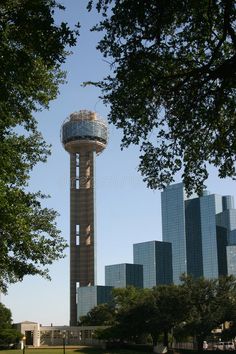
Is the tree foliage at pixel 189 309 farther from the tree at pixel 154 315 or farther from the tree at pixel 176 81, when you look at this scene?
the tree at pixel 176 81

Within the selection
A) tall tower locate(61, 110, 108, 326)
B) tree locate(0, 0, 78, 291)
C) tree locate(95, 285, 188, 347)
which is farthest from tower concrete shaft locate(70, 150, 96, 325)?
tree locate(0, 0, 78, 291)

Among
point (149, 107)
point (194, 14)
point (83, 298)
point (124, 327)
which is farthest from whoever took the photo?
point (83, 298)

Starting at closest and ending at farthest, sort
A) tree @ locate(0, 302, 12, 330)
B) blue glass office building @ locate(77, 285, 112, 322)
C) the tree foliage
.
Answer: the tree foliage, tree @ locate(0, 302, 12, 330), blue glass office building @ locate(77, 285, 112, 322)

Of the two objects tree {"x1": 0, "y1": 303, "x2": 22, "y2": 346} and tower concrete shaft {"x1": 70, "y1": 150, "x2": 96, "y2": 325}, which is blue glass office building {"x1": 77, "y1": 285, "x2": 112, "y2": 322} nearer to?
tower concrete shaft {"x1": 70, "y1": 150, "x2": 96, "y2": 325}

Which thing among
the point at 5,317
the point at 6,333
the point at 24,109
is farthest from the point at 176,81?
the point at 5,317

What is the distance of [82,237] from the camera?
7574 inches

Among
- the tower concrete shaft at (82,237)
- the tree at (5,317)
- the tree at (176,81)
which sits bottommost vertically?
the tree at (5,317)

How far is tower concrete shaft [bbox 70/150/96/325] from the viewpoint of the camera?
627ft

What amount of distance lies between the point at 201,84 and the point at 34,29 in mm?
4362

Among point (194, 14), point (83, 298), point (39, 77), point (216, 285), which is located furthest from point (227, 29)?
point (83, 298)

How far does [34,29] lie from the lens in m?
13.4

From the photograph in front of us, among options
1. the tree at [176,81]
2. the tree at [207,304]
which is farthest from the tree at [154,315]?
the tree at [176,81]

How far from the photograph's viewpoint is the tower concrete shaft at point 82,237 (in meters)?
191

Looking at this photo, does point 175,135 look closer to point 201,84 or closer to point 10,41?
point 201,84
